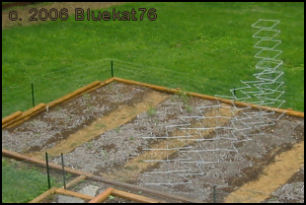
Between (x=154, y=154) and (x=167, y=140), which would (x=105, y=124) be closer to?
(x=167, y=140)

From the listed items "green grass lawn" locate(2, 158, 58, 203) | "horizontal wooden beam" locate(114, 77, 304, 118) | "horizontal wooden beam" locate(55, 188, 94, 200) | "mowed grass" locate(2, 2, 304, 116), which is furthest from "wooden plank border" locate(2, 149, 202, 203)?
"horizontal wooden beam" locate(114, 77, 304, 118)

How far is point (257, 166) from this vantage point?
9.93 meters

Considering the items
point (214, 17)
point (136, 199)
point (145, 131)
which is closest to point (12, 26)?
point (214, 17)

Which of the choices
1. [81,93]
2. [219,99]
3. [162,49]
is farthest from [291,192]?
[162,49]

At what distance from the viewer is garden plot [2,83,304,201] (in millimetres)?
9578

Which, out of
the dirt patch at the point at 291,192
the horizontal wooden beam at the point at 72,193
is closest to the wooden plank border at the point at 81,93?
the dirt patch at the point at 291,192

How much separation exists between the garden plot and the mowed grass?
0.94m

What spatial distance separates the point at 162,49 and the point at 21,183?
25.6 feet

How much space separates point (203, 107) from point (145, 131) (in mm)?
1341

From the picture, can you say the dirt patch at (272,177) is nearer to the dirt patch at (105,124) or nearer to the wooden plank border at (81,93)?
the wooden plank border at (81,93)

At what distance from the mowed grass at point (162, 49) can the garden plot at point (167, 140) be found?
940mm

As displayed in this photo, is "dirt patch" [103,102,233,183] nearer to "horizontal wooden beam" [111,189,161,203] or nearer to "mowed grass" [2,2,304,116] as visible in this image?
"horizontal wooden beam" [111,189,161,203]

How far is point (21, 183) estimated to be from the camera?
357 inches

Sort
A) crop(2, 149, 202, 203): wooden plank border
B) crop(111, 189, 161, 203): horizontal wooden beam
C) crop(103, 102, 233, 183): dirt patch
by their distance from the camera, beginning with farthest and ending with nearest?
crop(103, 102, 233, 183): dirt patch, crop(2, 149, 202, 203): wooden plank border, crop(111, 189, 161, 203): horizontal wooden beam
